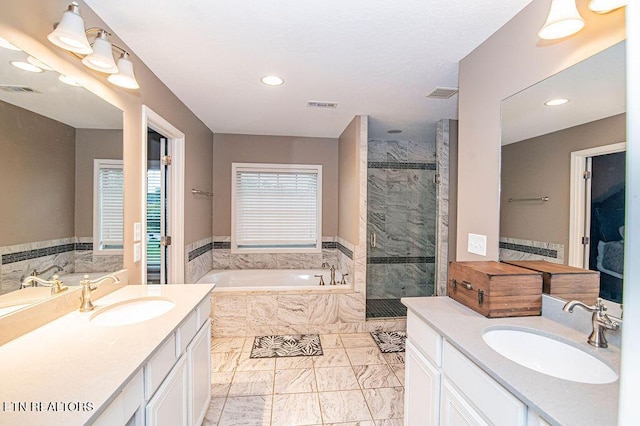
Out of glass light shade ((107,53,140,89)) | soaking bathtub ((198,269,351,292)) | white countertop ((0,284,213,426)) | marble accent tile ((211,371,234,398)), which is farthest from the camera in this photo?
A: soaking bathtub ((198,269,351,292))

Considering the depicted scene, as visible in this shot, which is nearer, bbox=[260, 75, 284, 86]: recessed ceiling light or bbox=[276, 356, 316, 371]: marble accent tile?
bbox=[260, 75, 284, 86]: recessed ceiling light

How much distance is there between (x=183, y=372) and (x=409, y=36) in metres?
2.19

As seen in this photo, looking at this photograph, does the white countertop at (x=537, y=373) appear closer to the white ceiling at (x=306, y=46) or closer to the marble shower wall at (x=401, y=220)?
the white ceiling at (x=306, y=46)

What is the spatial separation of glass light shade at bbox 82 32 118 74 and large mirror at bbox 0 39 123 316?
0.15 meters

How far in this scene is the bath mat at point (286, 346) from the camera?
2.81 m

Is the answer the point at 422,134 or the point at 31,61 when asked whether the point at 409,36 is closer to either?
the point at 31,61

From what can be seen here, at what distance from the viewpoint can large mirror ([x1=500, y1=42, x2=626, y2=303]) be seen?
1.14 m

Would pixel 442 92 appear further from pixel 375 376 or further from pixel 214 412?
pixel 214 412

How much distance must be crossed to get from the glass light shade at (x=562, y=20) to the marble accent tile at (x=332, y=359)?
262cm

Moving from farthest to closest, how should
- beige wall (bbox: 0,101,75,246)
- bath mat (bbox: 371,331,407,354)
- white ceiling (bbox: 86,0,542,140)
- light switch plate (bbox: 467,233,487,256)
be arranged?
bath mat (bbox: 371,331,407,354) < light switch plate (bbox: 467,233,487,256) < white ceiling (bbox: 86,0,542,140) < beige wall (bbox: 0,101,75,246)

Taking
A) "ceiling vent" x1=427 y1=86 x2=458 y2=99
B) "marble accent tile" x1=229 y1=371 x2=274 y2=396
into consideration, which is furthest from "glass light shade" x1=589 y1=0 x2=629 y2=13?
"marble accent tile" x1=229 y1=371 x2=274 y2=396

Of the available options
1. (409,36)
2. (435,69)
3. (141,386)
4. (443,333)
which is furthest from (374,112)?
(141,386)

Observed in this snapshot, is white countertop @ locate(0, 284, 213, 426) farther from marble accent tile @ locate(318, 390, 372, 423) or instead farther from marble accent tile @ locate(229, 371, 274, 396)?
marble accent tile @ locate(318, 390, 372, 423)

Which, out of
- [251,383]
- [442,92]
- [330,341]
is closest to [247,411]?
[251,383]
